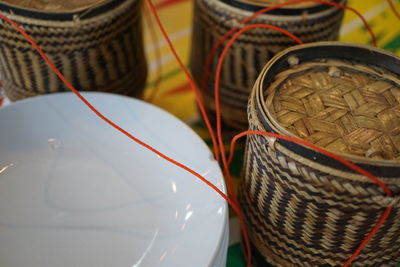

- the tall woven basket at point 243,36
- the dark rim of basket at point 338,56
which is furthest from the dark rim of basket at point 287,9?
the dark rim of basket at point 338,56

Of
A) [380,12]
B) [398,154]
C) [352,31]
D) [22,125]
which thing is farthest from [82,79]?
[380,12]

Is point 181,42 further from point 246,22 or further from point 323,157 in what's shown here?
point 323,157

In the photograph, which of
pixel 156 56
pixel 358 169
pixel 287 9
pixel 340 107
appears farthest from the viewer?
pixel 156 56

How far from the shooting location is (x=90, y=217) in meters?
0.68

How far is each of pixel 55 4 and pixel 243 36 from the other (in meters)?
0.29

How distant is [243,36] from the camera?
738 mm

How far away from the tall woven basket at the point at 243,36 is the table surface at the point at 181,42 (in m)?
0.12

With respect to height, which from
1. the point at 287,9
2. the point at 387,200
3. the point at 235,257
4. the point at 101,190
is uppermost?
the point at 287,9

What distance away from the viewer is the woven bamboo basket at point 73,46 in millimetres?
683

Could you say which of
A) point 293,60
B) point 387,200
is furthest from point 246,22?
point 387,200

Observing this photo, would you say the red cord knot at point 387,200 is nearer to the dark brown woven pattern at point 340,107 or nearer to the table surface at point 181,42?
the dark brown woven pattern at point 340,107

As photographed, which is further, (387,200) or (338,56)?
(338,56)

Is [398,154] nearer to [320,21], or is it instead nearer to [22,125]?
[320,21]

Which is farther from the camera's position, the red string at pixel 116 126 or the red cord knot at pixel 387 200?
the red string at pixel 116 126
